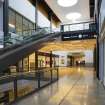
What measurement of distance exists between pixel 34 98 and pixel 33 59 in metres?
14.1

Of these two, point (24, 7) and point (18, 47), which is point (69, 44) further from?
point (18, 47)

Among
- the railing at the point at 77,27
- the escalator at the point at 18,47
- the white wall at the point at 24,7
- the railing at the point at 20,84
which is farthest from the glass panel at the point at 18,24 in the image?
the railing at the point at 20,84

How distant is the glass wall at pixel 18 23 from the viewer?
740 inches

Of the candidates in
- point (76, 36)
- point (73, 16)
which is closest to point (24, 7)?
point (73, 16)

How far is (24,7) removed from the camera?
21516mm

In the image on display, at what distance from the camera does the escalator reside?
6.36m

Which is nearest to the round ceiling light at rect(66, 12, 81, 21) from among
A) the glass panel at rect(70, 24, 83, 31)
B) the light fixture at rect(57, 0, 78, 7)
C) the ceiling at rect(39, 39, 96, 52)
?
the light fixture at rect(57, 0, 78, 7)

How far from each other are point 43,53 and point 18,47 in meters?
12.2

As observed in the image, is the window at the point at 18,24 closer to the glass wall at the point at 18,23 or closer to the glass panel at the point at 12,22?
the glass wall at the point at 18,23

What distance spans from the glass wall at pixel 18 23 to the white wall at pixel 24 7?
48 cm

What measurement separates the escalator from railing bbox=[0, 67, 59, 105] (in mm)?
524

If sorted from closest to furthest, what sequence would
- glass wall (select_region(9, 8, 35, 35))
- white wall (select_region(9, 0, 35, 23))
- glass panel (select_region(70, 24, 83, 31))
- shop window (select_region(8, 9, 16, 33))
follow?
glass panel (select_region(70, 24, 83, 31)) < shop window (select_region(8, 9, 16, 33)) < glass wall (select_region(9, 8, 35, 35)) < white wall (select_region(9, 0, 35, 23))

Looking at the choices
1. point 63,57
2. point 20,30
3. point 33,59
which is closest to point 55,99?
point 33,59

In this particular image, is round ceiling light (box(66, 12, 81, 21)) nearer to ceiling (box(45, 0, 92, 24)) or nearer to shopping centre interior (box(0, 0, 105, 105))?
shopping centre interior (box(0, 0, 105, 105))
